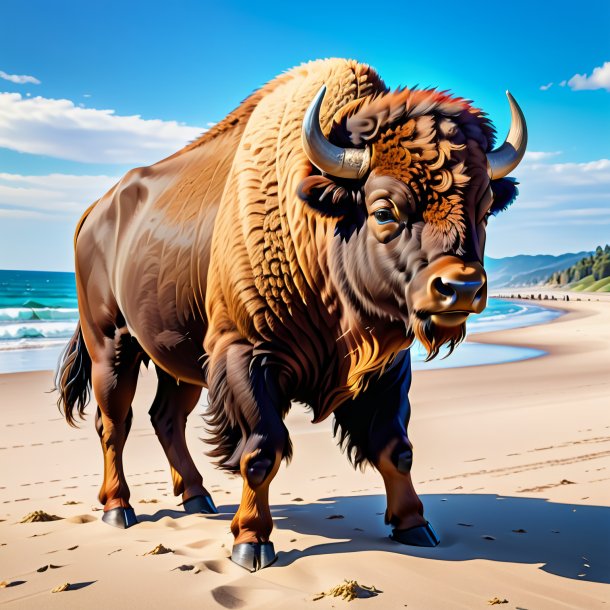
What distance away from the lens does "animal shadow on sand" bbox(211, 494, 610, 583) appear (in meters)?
4.21

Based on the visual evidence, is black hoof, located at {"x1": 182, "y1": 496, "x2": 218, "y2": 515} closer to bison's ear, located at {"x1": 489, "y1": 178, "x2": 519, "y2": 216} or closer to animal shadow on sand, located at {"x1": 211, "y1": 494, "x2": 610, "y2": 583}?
animal shadow on sand, located at {"x1": 211, "y1": 494, "x2": 610, "y2": 583}

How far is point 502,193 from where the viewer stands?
401 centimetres

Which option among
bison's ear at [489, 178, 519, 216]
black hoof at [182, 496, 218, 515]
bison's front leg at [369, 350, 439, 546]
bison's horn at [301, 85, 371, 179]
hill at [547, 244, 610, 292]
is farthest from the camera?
hill at [547, 244, 610, 292]

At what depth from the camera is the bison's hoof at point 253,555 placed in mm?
4066

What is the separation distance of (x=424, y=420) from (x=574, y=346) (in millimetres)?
12428

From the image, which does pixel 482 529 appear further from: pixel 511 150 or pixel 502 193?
pixel 511 150

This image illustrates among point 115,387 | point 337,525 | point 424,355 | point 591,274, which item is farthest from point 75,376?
point 591,274

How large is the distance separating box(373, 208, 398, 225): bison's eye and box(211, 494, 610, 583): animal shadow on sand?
1884 millimetres

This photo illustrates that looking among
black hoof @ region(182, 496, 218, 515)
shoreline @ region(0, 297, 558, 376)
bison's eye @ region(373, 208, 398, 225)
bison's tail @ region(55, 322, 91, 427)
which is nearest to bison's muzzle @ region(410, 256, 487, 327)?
bison's eye @ region(373, 208, 398, 225)

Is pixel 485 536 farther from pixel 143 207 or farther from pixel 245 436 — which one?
pixel 143 207

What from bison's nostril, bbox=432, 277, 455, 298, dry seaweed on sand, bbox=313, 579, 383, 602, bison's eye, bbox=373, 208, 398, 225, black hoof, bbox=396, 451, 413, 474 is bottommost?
dry seaweed on sand, bbox=313, 579, 383, 602

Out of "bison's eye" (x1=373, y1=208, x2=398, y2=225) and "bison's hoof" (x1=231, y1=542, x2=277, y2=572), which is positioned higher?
"bison's eye" (x1=373, y1=208, x2=398, y2=225)

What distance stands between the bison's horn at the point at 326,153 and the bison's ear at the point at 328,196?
2.6 inches

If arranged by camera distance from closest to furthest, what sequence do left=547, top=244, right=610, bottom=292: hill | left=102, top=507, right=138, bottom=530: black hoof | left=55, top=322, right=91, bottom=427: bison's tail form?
left=102, top=507, right=138, bottom=530: black hoof < left=55, top=322, right=91, bottom=427: bison's tail < left=547, top=244, right=610, bottom=292: hill
